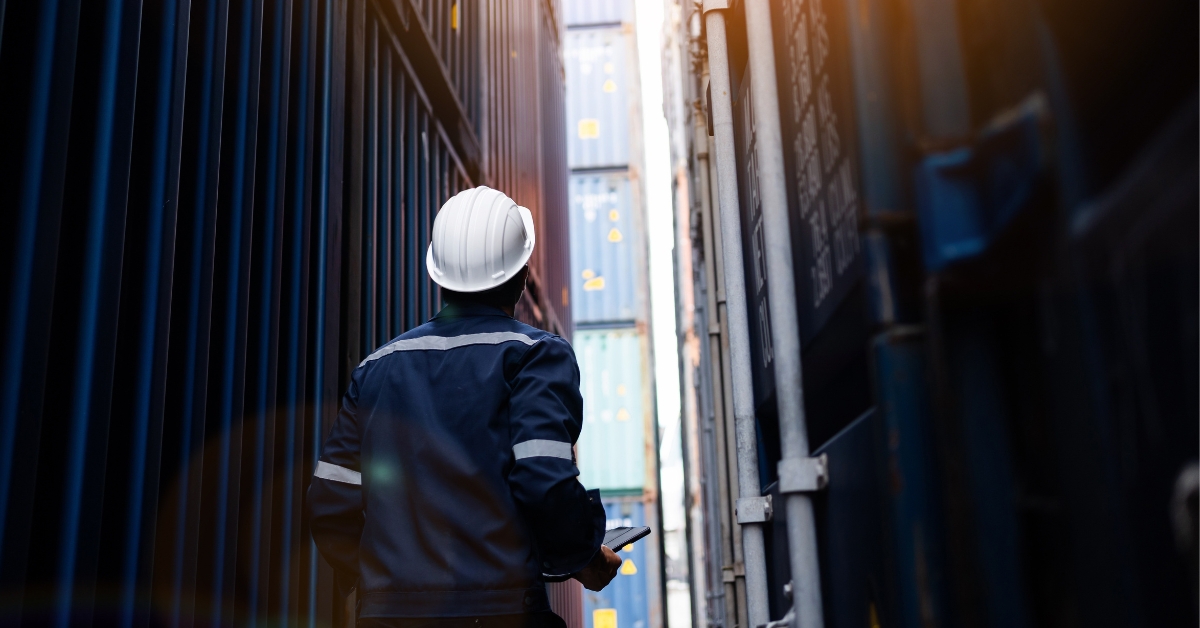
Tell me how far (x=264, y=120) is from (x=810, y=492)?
6.93 ft

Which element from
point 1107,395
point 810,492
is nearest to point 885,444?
point 1107,395

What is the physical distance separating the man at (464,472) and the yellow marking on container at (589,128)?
46.8ft

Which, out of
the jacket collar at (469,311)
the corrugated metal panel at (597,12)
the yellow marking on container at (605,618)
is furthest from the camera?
the corrugated metal panel at (597,12)

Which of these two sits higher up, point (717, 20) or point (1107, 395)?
point (717, 20)

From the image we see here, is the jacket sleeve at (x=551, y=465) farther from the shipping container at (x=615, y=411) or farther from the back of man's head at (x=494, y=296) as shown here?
the shipping container at (x=615, y=411)

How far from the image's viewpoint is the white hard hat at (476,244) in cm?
239

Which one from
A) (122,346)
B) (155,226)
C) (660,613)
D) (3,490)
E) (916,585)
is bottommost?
(660,613)

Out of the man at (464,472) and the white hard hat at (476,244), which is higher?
the white hard hat at (476,244)

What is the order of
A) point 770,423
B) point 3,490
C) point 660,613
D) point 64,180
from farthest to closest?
point 660,613
point 770,423
point 64,180
point 3,490

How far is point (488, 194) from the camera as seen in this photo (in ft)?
8.05

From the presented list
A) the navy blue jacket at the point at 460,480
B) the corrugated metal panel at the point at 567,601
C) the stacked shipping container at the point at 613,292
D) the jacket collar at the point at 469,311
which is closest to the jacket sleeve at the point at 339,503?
the navy blue jacket at the point at 460,480

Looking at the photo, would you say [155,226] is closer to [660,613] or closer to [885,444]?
[885,444]

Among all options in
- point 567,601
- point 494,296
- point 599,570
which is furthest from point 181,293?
point 567,601

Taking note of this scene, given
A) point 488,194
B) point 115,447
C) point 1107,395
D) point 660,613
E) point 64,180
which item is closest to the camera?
point 1107,395
